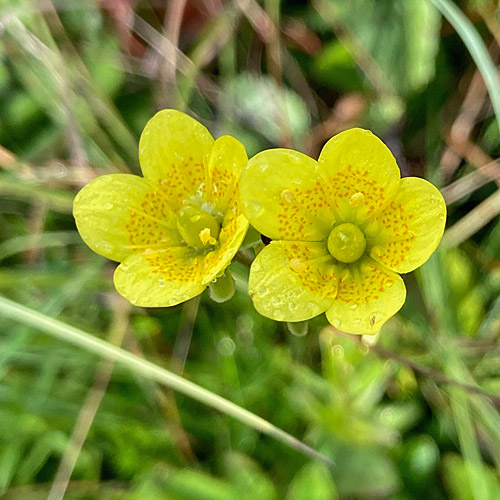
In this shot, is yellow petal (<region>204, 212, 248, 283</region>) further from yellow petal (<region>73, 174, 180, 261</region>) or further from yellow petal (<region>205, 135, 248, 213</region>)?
yellow petal (<region>73, 174, 180, 261</region>)

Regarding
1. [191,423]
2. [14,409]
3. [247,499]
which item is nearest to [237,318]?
[191,423]

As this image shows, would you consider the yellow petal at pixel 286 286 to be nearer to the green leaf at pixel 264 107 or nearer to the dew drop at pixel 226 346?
the dew drop at pixel 226 346

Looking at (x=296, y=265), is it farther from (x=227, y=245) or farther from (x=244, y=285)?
(x=244, y=285)

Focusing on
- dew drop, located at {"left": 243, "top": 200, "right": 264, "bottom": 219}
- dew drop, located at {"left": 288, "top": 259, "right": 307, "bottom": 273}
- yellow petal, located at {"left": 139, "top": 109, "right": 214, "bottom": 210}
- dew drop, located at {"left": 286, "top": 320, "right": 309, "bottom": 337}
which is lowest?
dew drop, located at {"left": 286, "top": 320, "right": 309, "bottom": 337}

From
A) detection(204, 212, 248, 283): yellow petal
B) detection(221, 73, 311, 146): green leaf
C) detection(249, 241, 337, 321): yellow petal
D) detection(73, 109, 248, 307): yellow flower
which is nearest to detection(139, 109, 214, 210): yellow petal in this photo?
detection(73, 109, 248, 307): yellow flower

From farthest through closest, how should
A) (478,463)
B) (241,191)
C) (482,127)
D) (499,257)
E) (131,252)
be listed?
(482,127) < (499,257) < (478,463) < (131,252) < (241,191)

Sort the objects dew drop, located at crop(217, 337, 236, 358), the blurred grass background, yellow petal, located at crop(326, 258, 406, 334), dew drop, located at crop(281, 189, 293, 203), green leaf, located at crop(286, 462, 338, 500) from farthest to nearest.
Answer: dew drop, located at crop(217, 337, 236, 358), the blurred grass background, green leaf, located at crop(286, 462, 338, 500), dew drop, located at crop(281, 189, 293, 203), yellow petal, located at crop(326, 258, 406, 334)

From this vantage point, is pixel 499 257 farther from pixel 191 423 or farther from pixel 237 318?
pixel 191 423
